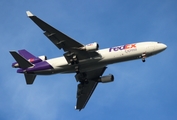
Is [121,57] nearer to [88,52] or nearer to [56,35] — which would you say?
[88,52]

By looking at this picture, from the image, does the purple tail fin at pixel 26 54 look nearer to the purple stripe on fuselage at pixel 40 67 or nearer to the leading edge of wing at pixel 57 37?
the purple stripe on fuselage at pixel 40 67

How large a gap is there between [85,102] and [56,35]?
21486 mm

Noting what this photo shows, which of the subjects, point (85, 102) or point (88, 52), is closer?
point (88, 52)

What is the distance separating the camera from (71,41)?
68125 millimetres

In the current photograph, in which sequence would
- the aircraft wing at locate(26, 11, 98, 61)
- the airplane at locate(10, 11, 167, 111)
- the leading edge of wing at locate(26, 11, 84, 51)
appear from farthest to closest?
1. the airplane at locate(10, 11, 167, 111)
2. the aircraft wing at locate(26, 11, 98, 61)
3. the leading edge of wing at locate(26, 11, 84, 51)

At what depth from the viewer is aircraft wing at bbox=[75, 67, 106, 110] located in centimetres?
7888

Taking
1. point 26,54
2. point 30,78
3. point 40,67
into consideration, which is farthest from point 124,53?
point 26,54

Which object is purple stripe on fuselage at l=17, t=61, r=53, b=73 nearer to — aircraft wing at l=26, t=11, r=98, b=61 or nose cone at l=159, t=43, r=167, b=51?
aircraft wing at l=26, t=11, r=98, b=61

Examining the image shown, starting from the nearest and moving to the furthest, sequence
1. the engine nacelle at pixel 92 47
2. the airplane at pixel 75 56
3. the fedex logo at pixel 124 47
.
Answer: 1. the engine nacelle at pixel 92 47
2. the airplane at pixel 75 56
3. the fedex logo at pixel 124 47

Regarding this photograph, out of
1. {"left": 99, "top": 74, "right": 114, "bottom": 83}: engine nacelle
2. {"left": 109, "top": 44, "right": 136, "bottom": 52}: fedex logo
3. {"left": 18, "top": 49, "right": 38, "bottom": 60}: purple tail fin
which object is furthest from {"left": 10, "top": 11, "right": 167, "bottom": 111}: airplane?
{"left": 99, "top": 74, "right": 114, "bottom": 83}: engine nacelle

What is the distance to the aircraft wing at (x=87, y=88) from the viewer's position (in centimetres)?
7888

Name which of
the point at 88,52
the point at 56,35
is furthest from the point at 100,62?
the point at 56,35

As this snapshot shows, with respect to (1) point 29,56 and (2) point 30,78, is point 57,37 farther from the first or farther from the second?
(2) point 30,78

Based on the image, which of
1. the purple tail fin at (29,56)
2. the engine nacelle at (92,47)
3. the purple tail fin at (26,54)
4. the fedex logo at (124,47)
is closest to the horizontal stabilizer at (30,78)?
the purple tail fin at (29,56)
